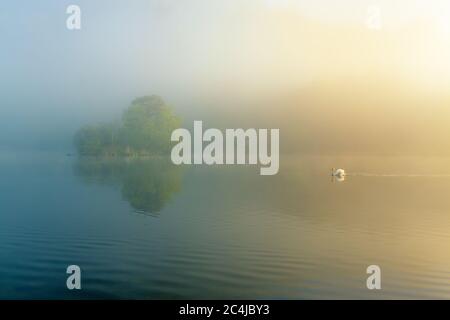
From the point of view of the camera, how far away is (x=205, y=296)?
63.1 ft

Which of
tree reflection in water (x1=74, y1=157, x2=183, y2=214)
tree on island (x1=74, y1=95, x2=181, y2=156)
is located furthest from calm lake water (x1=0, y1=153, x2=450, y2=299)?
tree on island (x1=74, y1=95, x2=181, y2=156)

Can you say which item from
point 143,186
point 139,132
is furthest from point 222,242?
point 139,132

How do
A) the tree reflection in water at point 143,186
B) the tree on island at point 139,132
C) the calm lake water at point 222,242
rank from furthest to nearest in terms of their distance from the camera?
the tree on island at point 139,132 → the tree reflection in water at point 143,186 → the calm lake water at point 222,242

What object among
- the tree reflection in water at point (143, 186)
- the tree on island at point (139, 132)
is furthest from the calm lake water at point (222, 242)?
the tree on island at point (139, 132)

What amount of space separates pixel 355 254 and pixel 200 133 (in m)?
31.2

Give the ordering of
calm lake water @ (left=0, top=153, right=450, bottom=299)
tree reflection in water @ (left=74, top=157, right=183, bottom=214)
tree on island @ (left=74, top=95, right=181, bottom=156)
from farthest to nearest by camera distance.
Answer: tree on island @ (left=74, top=95, right=181, bottom=156) < tree reflection in water @ (left=74, top=157, right=183, bottom=214) < calm lake water @ (left=0, top=153, right=450, bottom=299)

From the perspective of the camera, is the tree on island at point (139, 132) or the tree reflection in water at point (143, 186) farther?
the tree on island at point (139, 132)

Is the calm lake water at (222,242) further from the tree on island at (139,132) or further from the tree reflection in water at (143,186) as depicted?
the tree on island at (139,132)

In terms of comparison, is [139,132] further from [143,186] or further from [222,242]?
[222,242]

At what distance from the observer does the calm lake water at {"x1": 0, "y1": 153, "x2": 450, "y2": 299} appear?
20469 millimetres

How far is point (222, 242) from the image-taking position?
27.7 meters

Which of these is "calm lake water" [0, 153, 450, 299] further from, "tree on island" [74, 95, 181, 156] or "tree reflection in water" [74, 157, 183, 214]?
"tree on island" [74, 95, 181, 156]

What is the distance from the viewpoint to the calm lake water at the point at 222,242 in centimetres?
2047
